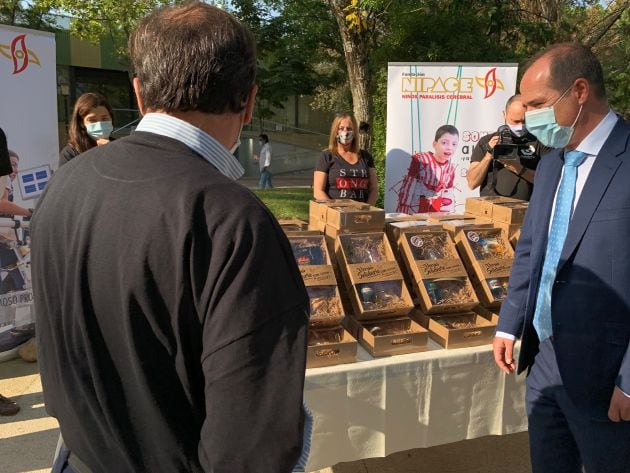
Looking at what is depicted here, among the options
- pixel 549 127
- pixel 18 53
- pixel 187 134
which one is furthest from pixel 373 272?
pixel 18 53

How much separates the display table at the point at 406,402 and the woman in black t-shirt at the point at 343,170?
6.46ft

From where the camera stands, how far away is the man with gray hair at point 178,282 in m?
0.85

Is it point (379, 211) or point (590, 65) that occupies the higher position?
point (590, 65)

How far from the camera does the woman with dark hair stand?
3510mm

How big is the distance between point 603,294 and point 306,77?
42.8ft

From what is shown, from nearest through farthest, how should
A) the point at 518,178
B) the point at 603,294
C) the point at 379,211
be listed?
the point at 603,294, the point at 379,211, the point at 518,178

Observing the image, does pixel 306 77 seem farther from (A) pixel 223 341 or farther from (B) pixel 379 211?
(A) pixel 223 341

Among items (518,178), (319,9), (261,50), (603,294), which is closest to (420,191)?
(518,178)

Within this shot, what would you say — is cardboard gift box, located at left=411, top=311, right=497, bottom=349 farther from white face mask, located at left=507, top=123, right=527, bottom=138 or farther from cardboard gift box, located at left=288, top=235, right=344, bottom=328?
white face mask, located at left=507, top=123, right=527, bottom=138

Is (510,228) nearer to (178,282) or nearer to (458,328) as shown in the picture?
(458,328)

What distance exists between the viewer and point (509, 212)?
2631mm

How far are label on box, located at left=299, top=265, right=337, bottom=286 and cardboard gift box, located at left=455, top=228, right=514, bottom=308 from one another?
2.29ft

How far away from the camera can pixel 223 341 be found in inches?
33.3

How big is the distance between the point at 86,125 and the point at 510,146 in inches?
107
